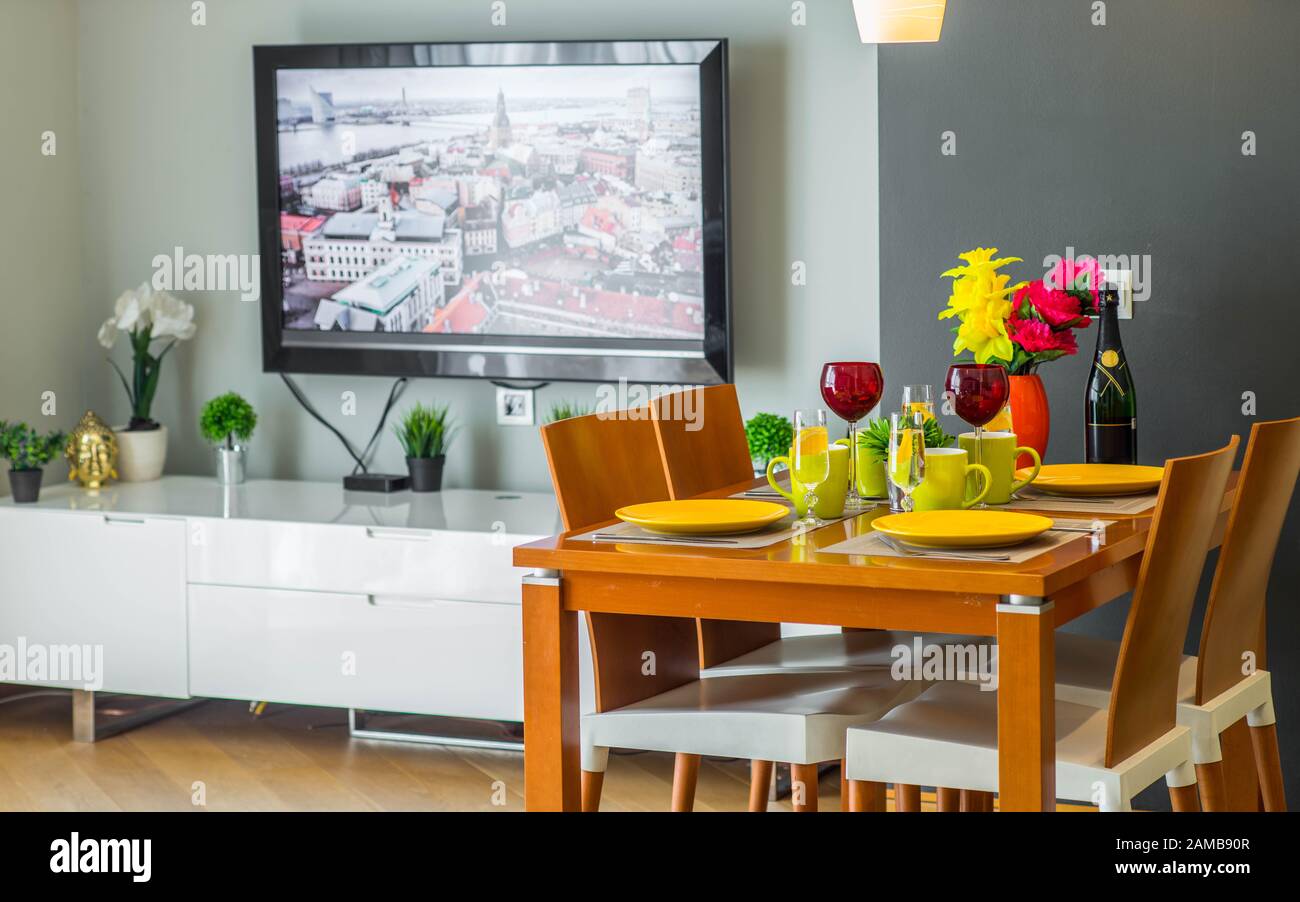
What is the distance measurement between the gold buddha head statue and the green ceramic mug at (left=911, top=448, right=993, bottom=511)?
109 inches

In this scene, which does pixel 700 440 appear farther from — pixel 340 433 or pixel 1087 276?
pixel 340 433

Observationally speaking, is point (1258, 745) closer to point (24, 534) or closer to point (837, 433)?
point (837, 433)

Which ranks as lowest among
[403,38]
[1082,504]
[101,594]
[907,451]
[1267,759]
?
[1267,759]

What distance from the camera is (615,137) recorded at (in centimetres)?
393

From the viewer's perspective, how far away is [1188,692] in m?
2.42

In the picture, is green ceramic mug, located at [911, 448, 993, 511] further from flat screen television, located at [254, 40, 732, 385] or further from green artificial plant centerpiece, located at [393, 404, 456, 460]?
green artificial plant centerpiece, located at [393, 404, 456, 460]

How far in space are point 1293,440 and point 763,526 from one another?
→ 2.78 feet

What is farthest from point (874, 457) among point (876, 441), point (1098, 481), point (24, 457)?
point (24, 457)

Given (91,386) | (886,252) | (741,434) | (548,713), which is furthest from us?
(91,386)

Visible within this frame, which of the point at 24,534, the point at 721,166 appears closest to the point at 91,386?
the point at 24,534

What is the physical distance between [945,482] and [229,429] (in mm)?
2555

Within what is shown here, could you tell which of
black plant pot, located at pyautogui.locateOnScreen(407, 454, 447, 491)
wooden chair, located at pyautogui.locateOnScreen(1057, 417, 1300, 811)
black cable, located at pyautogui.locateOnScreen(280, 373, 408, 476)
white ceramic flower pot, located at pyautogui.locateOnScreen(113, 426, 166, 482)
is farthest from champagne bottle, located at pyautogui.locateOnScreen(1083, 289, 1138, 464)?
white ceramic flower pot, located at pyautogui.locateOnScreen(113, 426, 166, 482)

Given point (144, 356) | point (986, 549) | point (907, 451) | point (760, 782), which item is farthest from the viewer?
point (144, 356)

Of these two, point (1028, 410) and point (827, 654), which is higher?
point (1028, 410)
